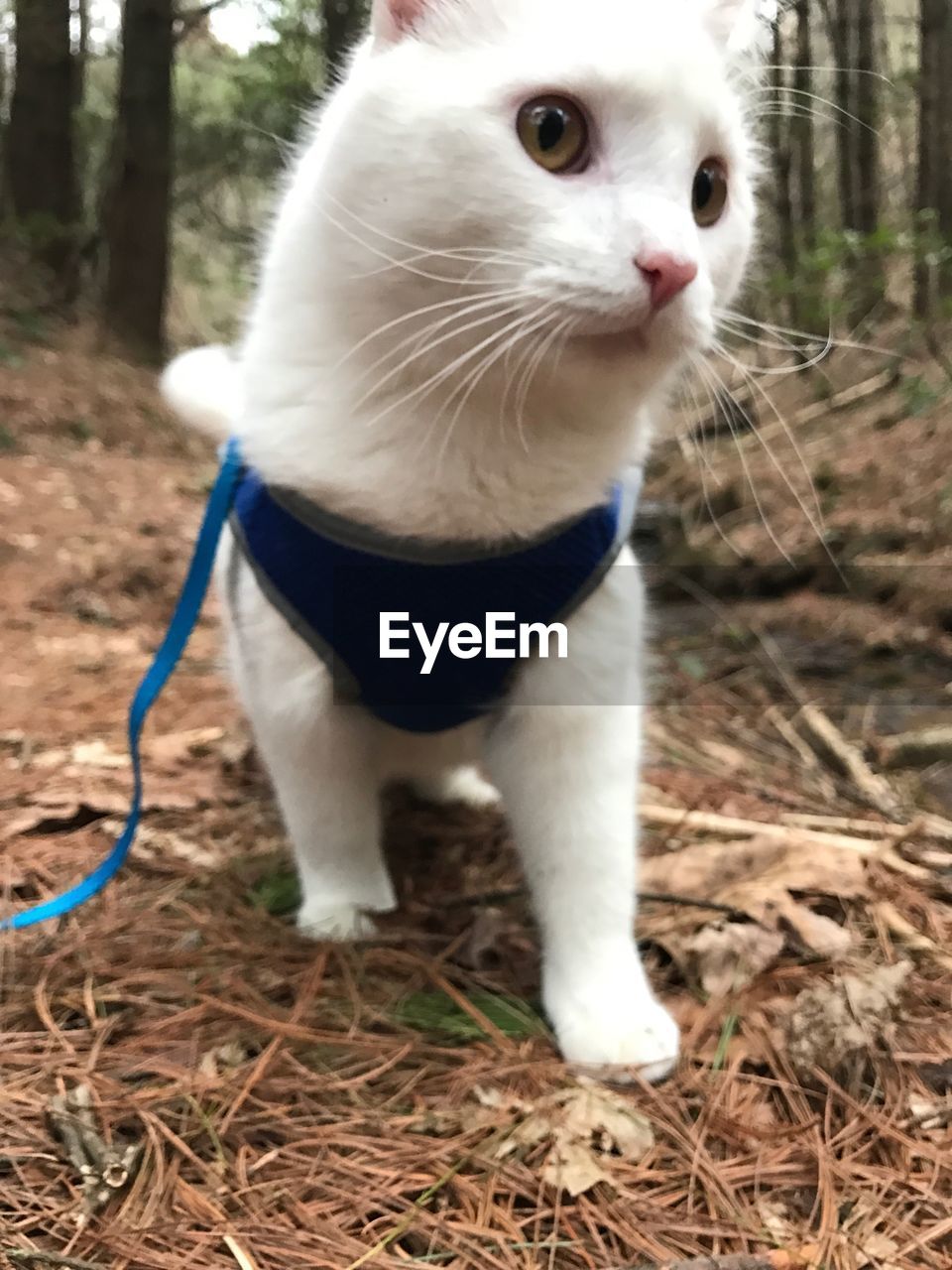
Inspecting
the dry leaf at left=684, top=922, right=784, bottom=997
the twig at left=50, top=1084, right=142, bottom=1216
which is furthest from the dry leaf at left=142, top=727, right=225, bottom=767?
the dry leaf at left=684, top=922, right=784, bottom=997

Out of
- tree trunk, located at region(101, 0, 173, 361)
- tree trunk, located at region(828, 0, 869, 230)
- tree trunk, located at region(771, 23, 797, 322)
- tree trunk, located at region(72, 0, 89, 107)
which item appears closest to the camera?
tree trunk, located at region(828, 0, 869, 230)

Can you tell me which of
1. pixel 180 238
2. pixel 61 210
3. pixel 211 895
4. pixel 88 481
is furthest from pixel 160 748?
pixel 180 238

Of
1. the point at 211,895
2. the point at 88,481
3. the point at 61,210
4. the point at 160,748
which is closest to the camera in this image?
the point at 211,895

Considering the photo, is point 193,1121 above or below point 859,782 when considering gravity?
above

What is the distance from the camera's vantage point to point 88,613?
273 centimetres

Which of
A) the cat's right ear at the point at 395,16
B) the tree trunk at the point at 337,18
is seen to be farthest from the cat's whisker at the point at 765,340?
the tree trunk at the point at 337,18

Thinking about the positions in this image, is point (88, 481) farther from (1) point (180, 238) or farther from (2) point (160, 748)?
(1) point (180, 238)

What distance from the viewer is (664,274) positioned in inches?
36.6

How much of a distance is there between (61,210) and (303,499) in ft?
22.3

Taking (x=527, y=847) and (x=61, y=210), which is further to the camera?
(x=61, y=210)

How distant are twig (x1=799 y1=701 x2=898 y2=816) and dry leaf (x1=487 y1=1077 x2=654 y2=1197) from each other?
988 millimetres

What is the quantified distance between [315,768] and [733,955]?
1.92 feet

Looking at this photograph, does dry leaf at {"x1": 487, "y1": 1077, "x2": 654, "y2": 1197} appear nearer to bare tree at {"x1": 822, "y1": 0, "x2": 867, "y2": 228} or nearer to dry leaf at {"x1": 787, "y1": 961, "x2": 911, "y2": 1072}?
dry leaf at {"x1": 787, "y1": 961, "x2": 911, "y2": 1072}

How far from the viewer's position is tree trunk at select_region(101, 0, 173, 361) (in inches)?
241
